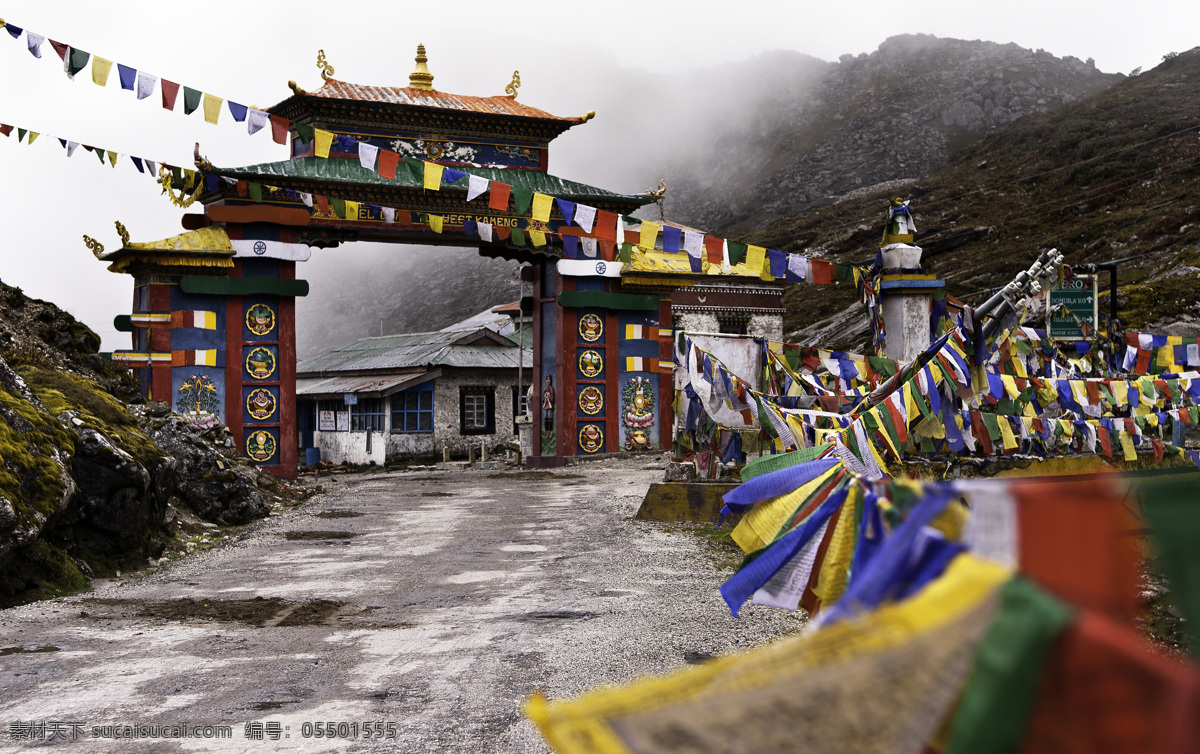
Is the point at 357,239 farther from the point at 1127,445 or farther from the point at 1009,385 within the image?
the point at 1127,445

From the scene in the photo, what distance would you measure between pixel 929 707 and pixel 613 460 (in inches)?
913

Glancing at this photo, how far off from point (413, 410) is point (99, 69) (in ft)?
62.2

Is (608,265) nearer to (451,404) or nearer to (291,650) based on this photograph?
(451,404)


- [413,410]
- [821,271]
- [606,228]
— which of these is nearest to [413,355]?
[413,410]

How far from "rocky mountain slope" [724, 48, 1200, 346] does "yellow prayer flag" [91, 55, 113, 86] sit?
24697mm

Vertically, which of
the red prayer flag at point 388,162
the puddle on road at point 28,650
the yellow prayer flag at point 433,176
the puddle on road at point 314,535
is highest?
the red prayer flag at point 388,162

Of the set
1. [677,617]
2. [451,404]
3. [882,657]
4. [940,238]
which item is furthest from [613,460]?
[940,238]

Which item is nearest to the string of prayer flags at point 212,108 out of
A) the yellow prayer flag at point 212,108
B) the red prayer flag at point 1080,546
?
the yellow prayer flag at point 212,108

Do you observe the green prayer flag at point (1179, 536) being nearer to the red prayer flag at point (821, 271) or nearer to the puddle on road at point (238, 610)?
the puddle on road at point (238, 610)

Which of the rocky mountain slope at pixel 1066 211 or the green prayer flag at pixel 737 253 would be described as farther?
the rocky mountain slope at pixel 1066 211

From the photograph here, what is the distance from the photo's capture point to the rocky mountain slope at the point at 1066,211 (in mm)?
45438

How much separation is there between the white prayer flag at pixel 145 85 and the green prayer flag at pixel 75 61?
633mm

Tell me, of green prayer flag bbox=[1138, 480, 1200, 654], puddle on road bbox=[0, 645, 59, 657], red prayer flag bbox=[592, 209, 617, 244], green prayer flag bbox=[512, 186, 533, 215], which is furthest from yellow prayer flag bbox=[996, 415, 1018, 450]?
green prayer flag bbox=[1138, 480, 1200, 654]

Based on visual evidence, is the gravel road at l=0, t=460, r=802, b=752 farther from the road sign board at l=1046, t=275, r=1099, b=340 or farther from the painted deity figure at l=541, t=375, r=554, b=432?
the road sign board at l=1046, t=275, r=1099, b=340
